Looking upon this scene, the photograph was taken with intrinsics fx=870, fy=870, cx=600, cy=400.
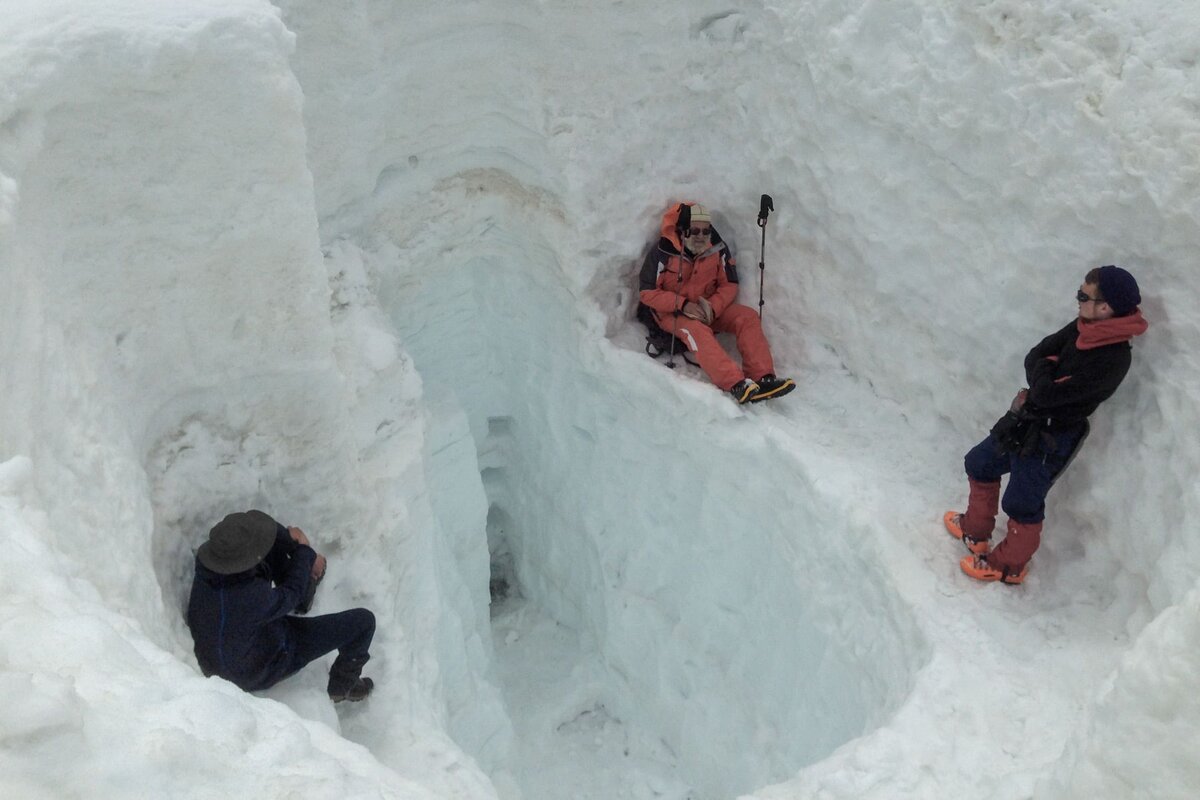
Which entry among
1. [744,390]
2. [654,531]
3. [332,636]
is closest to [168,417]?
[332,636]

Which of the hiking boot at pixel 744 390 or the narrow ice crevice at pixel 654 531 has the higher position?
the hiking boot at pixel 744 390

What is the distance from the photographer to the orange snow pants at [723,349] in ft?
17.3

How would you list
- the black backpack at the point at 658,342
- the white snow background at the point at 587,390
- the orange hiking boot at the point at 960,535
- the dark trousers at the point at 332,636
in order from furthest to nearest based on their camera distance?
the black backpack at the point at 658,342, the orange hiking boot at the point at 960,535, the dark trousers at the point at 332,636, the white snow background at the point at 587,390

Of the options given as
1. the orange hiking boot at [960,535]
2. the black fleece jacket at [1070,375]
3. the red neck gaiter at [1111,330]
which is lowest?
the orange hiking boot at [960,535]

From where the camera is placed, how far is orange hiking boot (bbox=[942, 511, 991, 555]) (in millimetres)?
4273

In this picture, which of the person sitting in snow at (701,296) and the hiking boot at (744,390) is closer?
the hiking boot at (744,390)

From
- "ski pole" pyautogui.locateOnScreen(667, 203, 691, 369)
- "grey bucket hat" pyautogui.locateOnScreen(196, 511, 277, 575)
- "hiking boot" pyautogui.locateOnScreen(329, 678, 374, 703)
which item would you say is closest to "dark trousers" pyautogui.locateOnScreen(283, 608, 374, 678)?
"hiking boot" pyautogui.locateOnScreen(329, 678, 374, 703)

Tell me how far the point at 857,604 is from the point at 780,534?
71 cm

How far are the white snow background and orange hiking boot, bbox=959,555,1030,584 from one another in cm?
9

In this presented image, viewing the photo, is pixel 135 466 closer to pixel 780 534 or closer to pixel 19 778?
pixel 19 778

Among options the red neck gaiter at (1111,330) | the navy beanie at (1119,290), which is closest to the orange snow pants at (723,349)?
the red neck gaiter at (1111,330)

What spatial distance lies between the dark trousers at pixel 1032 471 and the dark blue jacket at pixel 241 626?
3192mm

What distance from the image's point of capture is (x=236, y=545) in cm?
320

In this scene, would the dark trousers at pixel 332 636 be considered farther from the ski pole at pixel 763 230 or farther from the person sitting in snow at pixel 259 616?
the ski pole at pixel 763 230
